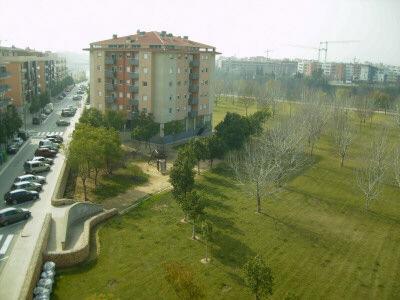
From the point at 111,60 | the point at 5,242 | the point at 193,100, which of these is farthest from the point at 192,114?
the point at 5,242

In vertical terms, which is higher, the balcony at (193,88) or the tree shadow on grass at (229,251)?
the balcony at (193,88)

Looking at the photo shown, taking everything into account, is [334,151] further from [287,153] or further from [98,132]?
[98,132]

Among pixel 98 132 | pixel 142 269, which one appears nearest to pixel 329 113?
pixel 98 132

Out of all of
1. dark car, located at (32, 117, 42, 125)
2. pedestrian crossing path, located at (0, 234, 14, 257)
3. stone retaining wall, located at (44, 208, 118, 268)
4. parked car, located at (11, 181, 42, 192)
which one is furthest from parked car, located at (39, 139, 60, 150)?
stone retaining wall, located at (44, 208, 118, 268)

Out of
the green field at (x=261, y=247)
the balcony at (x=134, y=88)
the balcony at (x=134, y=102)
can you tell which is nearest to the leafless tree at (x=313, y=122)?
the green field at (x=261, y=247)

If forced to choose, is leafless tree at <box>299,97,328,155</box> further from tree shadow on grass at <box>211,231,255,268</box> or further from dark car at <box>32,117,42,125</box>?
dark car at <box>32,117,42,125</box>

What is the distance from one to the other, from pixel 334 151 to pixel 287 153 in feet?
50.2

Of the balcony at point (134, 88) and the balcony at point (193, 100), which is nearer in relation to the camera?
the balcony at point (134, 88)

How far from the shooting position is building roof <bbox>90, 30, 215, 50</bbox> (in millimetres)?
53312

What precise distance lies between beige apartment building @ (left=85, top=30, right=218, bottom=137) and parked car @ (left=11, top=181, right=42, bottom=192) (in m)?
22.7

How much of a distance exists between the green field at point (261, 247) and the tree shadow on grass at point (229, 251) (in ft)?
0.18

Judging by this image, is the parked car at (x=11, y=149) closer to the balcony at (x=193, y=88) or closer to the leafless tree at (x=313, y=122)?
the balcony at (x=193, y=88)

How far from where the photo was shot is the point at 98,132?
34.8 meters

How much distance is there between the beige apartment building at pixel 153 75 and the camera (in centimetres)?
5300
